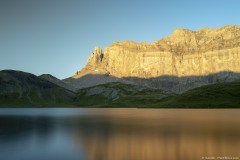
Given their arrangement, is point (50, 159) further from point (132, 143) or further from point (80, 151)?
point (132, 143)

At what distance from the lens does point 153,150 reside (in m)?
36.4

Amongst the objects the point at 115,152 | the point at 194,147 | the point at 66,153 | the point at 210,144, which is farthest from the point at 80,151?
the point at 210,144

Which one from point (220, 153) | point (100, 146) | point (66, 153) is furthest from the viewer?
point (100, 146)

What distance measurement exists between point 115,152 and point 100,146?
5729 millimetres

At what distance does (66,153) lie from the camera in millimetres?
35844

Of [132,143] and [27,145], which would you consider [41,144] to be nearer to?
[27,145]

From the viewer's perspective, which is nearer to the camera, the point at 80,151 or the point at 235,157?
the point at 235,157

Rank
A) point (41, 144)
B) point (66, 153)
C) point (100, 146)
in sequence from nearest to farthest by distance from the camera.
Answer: point (66, 153), point (100, 146), point (41, 144)

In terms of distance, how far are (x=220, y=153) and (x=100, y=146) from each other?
659 inches

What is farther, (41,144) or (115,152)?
(41,144)

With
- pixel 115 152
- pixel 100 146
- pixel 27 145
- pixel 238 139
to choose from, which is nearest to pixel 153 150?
pixel 115 152

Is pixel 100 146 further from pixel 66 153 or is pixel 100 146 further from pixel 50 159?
pixel 50 159

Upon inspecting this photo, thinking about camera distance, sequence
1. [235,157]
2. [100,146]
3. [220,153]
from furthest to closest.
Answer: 1. [100,146]
2. [220,153]
3. [235,157]

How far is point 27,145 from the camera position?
42.5 metres
